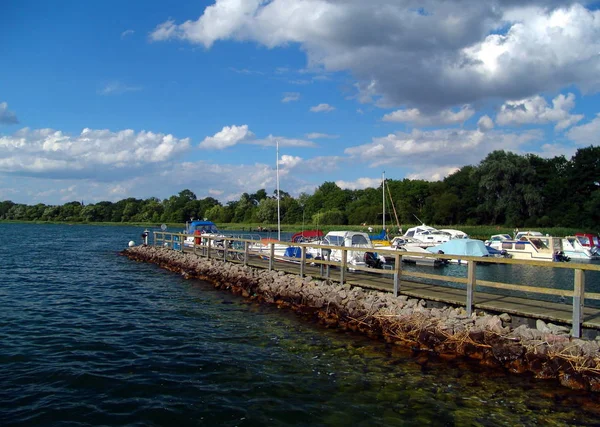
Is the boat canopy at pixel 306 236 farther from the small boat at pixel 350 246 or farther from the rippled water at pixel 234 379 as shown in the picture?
the rippled water at pixel 234 379

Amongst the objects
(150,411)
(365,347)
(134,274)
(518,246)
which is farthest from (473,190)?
(150,411)

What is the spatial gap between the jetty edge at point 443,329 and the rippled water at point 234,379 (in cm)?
40

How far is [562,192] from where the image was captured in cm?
7031

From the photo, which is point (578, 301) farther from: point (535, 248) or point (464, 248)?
point (535, 248)

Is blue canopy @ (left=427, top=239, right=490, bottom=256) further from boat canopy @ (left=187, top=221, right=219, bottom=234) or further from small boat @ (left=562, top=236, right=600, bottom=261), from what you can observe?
boat canopy @ (left=187, top=221, right=219, bottom=234)

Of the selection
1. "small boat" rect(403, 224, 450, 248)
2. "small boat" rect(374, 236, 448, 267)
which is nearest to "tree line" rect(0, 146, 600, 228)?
"small boat" rect(403, 224, 450, 248)

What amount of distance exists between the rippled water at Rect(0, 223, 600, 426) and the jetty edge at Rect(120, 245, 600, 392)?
0.40 m

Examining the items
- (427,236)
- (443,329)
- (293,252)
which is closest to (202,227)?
(293,252)

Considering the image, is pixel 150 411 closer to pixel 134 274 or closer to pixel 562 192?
pixel 134 274

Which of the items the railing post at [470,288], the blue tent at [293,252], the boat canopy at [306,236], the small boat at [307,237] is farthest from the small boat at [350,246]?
the railing post at [470,288]

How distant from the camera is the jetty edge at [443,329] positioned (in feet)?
27.7

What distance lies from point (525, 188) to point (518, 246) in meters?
40.0

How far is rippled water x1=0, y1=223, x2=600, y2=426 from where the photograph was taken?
7105 mm

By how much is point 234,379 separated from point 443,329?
192 inches
